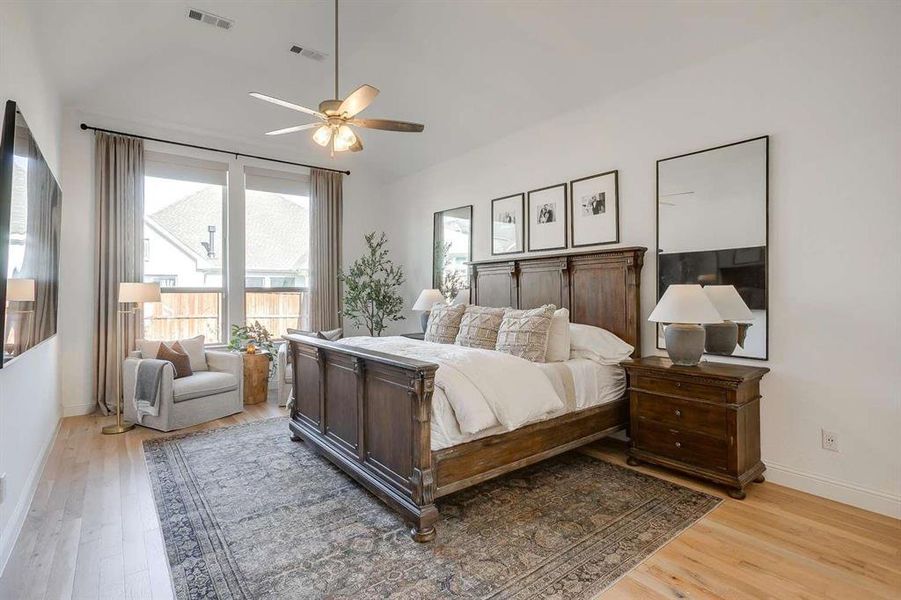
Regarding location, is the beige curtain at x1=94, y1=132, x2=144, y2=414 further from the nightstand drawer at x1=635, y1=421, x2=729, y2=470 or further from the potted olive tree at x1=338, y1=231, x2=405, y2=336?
the nightstand drawer at x1=635, y1=421, x2=729, y2=470

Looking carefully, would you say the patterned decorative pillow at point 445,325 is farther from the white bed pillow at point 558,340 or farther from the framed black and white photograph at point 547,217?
the framed black and white photograph at point 547,217

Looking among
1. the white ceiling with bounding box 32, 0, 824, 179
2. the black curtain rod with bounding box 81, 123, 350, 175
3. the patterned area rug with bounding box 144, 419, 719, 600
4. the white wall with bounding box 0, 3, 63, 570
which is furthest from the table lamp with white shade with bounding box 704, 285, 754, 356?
the black curtain rod with bounding box 81, 123, 350, 175

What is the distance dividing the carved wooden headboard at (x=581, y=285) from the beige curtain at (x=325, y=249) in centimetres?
239

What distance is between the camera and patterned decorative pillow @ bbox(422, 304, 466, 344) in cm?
423

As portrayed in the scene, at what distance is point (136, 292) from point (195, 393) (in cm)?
110

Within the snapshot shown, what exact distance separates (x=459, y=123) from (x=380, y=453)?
12.3ft

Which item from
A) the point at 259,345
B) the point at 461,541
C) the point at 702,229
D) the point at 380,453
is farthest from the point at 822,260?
the point at 259,345

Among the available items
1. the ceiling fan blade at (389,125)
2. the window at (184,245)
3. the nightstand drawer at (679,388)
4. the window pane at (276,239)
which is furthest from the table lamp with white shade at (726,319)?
the window at (184,245)

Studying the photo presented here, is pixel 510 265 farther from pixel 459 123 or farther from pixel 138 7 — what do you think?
pixel 138 7

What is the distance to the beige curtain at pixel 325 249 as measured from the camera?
6246 mm

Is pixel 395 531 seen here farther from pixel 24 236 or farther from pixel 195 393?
pixel 195 393

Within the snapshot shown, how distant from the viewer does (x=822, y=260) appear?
2887 millimetres

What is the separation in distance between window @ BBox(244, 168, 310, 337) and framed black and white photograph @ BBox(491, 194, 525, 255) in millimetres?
→ 2716

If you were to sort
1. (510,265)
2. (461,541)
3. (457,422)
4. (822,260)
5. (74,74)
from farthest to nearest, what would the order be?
(510,265) → (74,74) → (822,260) → (457,422) → (461,541)
